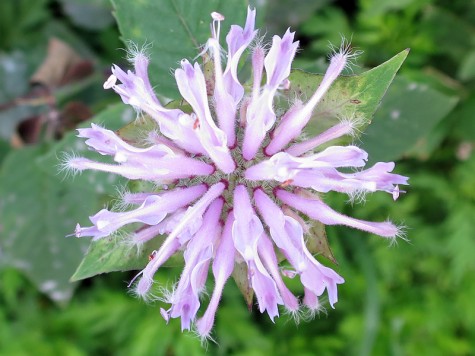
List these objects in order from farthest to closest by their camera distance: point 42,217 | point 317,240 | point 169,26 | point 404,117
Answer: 1. point 42,217
2. point 404,117
3. point 169,26
4. point 317,240

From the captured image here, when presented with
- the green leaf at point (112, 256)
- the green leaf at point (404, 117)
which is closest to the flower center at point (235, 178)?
the green leaf at point (112, 256)

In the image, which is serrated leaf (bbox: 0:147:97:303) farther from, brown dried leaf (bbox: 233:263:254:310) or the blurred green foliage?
brown dried leaf (bbox: 233:263:254:310)

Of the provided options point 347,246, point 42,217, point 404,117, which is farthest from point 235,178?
point 347,246

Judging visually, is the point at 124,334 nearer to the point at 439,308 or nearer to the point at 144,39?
the point at 439,308

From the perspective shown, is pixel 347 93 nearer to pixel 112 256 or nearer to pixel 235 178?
pixel 235 178

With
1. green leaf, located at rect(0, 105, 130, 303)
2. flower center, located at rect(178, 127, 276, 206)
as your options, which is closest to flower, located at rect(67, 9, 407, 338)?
flower center, located at rect(178, 127, 276, 206)
